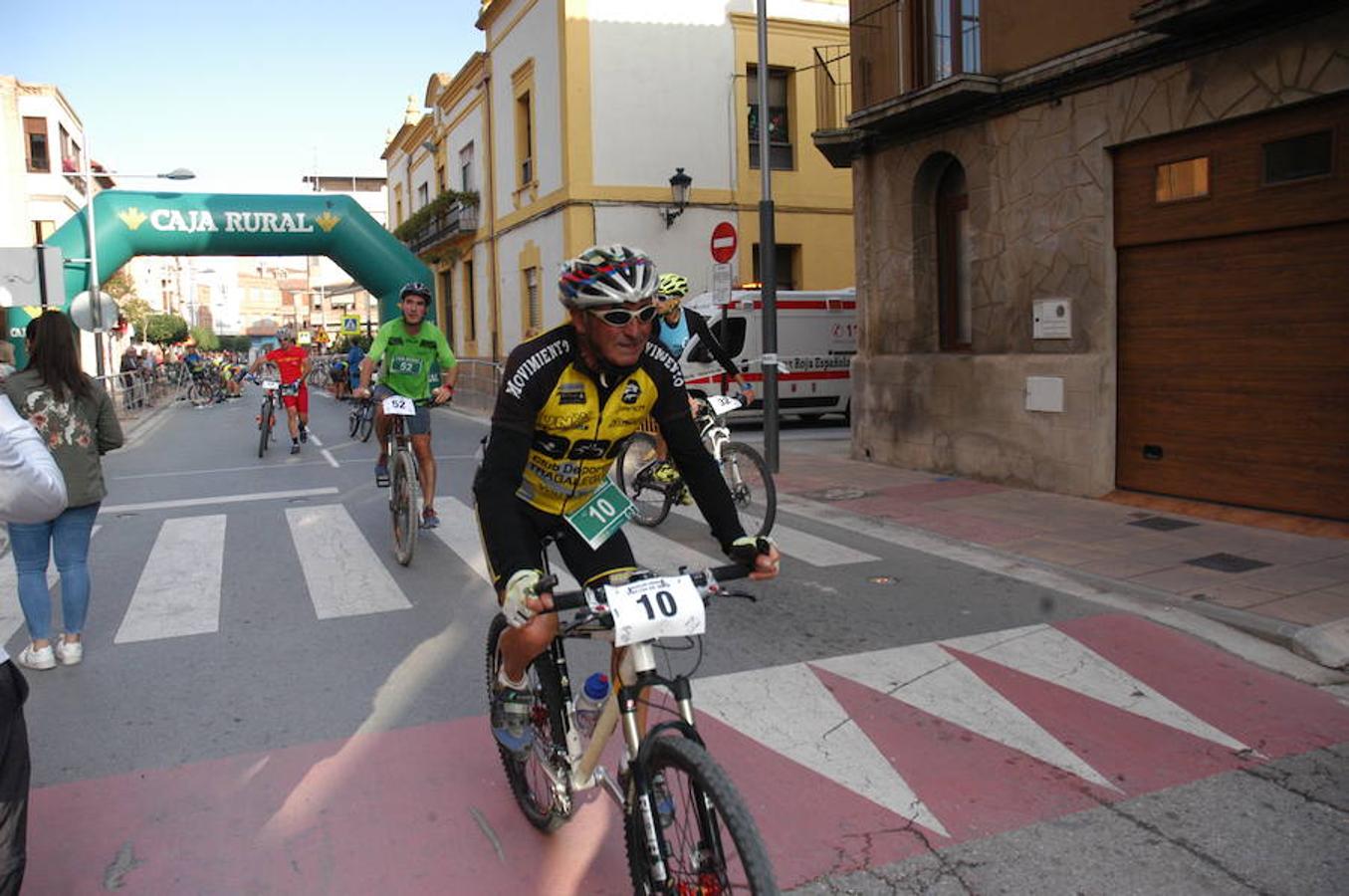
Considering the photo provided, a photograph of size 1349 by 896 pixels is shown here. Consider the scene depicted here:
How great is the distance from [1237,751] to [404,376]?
19.7ft

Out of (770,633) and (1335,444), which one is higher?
(1335,444)

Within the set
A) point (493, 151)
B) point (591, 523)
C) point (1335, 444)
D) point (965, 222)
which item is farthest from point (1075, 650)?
point (493, 151)

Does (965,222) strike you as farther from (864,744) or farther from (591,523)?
(591,523)

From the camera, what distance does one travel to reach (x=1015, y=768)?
3.98 metres

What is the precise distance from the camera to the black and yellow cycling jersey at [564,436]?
9.73ft

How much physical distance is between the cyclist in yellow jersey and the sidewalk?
3.95 meters

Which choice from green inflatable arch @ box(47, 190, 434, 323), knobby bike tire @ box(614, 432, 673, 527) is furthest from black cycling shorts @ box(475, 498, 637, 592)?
green inflatable arch @ box(47, 190, 434, 323)

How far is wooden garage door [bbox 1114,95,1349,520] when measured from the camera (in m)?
7.73

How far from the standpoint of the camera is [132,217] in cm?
2111

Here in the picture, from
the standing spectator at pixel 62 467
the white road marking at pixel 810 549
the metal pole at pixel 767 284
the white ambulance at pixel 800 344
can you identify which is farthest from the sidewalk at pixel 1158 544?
the white ambulance at pixel 800 344

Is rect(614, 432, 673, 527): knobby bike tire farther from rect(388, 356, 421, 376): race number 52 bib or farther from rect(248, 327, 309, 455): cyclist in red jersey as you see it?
rect(248, 327, 309, 455): cyclist in red jersey

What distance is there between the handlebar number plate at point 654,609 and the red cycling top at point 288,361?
47.2ft

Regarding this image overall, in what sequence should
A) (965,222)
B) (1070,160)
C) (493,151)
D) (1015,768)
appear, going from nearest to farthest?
1. (1015,768)
2. (1070,160)
3. (965,222)
4. (493,151)

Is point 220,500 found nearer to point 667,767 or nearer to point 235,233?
Answer: point 667,767
